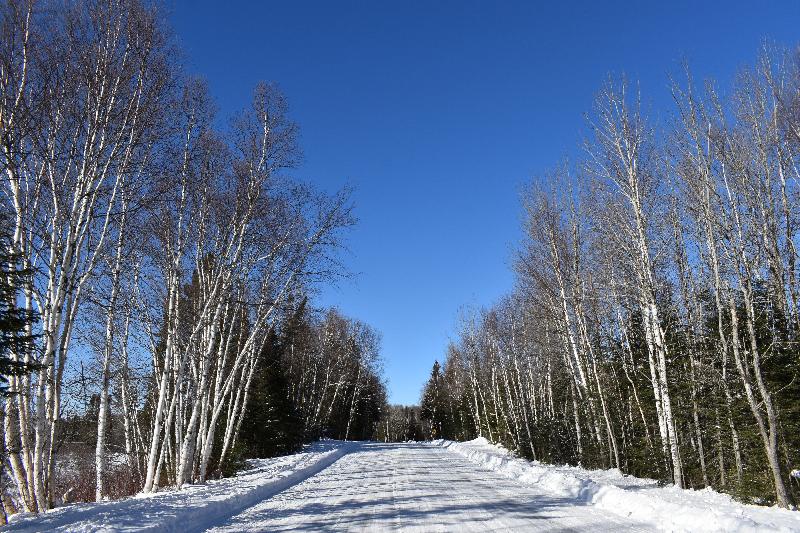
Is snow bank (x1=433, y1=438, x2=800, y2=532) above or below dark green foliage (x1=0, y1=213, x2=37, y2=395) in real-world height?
below

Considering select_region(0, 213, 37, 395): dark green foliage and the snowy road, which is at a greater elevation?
select_region(0, 213, 37, 395): dark green foliage

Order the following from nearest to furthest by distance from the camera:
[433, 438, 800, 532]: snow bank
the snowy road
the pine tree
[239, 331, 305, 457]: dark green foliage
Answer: [433, 438, 800, 532]: snow bank → the snowy road → [239, 331, 305, 457]: dark green foliage → the pine tree

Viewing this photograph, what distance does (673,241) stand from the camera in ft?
45.2

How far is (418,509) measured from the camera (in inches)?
335

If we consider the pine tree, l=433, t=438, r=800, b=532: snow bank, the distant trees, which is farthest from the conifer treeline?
the pine tree

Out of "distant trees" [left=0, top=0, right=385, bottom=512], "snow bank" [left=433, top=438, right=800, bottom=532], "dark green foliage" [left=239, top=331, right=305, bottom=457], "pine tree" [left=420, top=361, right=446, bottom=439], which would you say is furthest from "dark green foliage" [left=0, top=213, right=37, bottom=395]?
"pine tree" [left=420, top=361, right=446, bottom=439]

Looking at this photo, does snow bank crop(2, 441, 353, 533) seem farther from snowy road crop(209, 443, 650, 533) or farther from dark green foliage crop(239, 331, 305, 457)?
dark green foliage crop(239, 331, 305, 457)

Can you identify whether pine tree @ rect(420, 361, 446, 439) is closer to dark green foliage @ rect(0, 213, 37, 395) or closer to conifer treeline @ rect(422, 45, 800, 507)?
conifer treeline @ rect(422, 45, 800, 507)

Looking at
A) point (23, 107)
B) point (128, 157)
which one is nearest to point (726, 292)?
point (128, 157)

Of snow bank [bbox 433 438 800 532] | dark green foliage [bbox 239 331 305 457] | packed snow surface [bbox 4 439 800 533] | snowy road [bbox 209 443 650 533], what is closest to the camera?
snow bank [bbox 433 438 800 532]

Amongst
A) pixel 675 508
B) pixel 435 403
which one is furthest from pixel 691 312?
pixel 435 403

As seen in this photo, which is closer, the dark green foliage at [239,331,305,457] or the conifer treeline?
the conifer treeline

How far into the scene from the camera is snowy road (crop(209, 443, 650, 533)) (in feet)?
23.3

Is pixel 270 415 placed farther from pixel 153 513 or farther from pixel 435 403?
pixel 435 403
